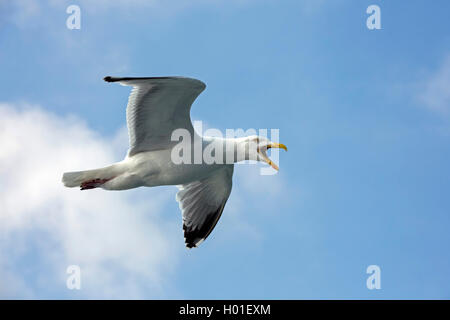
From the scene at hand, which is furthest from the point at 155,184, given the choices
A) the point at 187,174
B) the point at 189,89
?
the point at 189,89

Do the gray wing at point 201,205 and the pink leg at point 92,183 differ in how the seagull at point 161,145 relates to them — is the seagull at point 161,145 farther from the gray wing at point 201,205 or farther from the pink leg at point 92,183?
the gray wing at point 201,205

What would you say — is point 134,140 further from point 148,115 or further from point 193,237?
point 193,237

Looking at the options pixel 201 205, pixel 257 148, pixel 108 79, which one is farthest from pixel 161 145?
pixel 201 205

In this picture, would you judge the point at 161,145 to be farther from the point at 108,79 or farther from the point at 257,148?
the point at 108,79

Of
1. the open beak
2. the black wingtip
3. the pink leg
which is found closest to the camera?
the black wingtip

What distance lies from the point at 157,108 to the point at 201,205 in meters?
2.36

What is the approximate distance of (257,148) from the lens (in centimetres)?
1006

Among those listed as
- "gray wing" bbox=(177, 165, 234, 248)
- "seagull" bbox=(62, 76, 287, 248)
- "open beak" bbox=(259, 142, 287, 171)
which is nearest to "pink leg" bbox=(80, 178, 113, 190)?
"seagull" bbox=(62, 76, 287, 248)

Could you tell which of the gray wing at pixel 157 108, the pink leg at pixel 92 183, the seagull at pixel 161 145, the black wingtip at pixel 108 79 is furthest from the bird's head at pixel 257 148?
the black wingtip at pixel 108 79

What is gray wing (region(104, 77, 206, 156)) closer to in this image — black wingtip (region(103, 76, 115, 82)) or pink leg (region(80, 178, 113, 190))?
black wingtip (region(103, 76, 115, 82))

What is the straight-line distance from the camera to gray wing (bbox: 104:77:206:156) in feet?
29.2

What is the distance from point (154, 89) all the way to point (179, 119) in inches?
26.8

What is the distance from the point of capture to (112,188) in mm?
9812

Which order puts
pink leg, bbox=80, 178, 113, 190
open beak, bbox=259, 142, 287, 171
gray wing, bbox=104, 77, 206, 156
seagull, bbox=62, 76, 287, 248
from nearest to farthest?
gray wing, bbox=104, 77, 206, 156 < seagull, bbox=62, 76, 287, 248 < pink leg, bbox=80, 178, 113, 190 < open beak, bbox=259, 142, 287, 171
